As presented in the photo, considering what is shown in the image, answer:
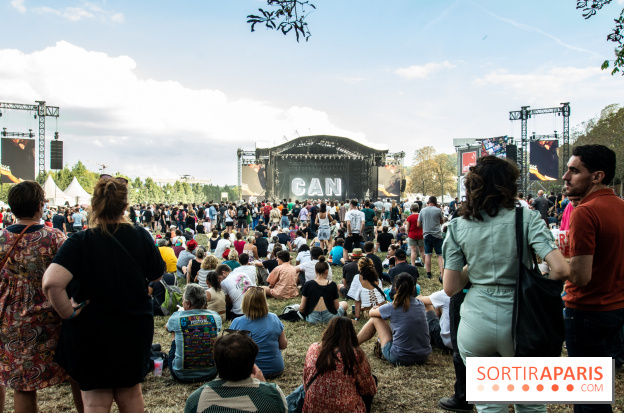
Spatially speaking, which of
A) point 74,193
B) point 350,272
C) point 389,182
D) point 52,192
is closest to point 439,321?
point 350,272

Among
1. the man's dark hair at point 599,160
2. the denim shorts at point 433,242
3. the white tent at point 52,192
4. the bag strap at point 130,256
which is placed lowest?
the denim shorts at point 433,242

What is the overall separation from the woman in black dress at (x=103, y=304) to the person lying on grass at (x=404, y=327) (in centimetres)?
242

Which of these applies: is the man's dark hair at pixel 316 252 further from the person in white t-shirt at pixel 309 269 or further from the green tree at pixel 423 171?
Answer: the green tree at pixel 423 171

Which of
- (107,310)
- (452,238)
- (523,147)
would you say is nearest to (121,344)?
(107,310)

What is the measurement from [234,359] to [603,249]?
1876 millimetres

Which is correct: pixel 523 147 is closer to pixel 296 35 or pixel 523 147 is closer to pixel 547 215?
pixel 547 215

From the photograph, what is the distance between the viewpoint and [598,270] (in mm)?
2262

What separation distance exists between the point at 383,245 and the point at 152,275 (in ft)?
30.3

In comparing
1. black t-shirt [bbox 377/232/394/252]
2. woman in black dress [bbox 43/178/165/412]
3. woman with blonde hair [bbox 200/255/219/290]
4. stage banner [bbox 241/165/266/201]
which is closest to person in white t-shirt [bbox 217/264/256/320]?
woman with blonde hair [bbox 200/255/219/290]

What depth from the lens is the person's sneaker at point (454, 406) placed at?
319cm

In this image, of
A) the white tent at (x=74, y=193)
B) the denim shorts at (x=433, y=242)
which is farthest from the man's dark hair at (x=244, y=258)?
the white tent at (x=74, y=193)

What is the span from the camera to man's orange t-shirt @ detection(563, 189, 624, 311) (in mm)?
2223

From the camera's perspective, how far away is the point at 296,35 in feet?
11.5

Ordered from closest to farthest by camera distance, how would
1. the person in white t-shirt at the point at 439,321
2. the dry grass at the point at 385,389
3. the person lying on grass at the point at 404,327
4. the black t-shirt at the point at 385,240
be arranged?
the dry grass at the point at 385,389 < the person lying on grass at the point at 404,327 < the person in white t-shirt at the point at 439,321 < the black t-shirt at the point at 385,240
